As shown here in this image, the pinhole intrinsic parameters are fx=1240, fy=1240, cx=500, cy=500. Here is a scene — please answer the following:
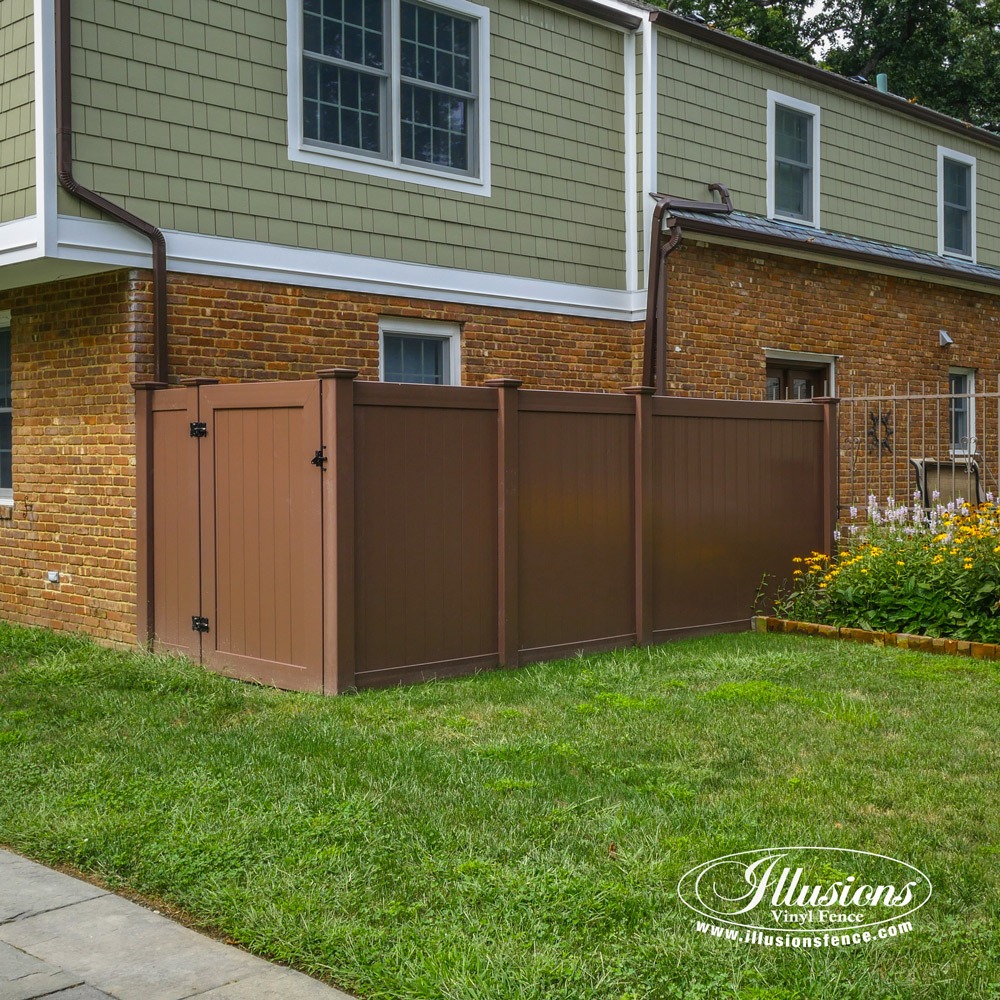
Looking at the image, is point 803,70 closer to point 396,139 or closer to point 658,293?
point 658,293

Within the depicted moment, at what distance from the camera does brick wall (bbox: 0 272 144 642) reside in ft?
30.3

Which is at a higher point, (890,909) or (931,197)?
(931,197)

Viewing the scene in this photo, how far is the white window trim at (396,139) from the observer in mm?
9961

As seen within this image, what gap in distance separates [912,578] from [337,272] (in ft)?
17.2

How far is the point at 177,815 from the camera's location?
16.4 ft

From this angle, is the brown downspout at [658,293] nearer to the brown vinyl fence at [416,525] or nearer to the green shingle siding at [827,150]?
the green shingle siding at [827,150]

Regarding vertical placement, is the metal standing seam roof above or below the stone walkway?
above

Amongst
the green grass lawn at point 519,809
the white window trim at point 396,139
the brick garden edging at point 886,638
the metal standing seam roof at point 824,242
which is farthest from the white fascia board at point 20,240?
the brick garden edging at point 886,638

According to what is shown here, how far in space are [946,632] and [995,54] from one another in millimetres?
21638

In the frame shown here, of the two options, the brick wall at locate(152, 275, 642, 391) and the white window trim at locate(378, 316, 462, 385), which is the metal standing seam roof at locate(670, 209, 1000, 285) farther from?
the white window trim at locate(378, 316, 462, 385)

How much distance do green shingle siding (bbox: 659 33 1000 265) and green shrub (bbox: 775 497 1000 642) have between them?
4.37 metres

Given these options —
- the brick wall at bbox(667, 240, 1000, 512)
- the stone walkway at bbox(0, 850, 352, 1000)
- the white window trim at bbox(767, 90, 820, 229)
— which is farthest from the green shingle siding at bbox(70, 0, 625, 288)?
the stone walkway at bbox(0, 850, 352, 1000)

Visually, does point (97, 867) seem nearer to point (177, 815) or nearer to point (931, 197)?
point (177, 815)

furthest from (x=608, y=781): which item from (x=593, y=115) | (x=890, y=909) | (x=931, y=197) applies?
Answer: (x=931, y=197)
